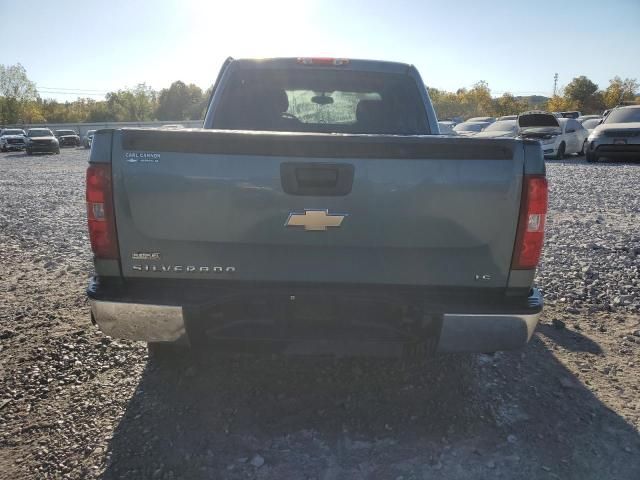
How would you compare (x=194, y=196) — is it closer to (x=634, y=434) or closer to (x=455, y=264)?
(x=455, y=264)

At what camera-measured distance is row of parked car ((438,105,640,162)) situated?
16.4 meters

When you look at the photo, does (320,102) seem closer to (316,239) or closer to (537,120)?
(316,239)

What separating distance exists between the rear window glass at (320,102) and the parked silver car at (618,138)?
602 inches

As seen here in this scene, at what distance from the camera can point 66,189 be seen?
13.6 m

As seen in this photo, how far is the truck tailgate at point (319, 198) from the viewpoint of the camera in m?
2.31

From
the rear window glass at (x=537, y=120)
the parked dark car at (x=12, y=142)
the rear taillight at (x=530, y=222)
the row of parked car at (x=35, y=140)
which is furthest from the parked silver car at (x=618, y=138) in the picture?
the parked dark car at (x=12, y=142)

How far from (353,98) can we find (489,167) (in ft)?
7.35

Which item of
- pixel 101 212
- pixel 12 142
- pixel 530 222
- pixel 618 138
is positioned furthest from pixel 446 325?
pixel 12 142

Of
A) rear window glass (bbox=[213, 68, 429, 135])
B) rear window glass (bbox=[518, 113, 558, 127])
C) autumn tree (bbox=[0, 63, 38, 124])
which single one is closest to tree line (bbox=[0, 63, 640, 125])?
autumn tree (bbox=[0, 63, 38, 124])

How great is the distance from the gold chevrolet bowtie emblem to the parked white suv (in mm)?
18700

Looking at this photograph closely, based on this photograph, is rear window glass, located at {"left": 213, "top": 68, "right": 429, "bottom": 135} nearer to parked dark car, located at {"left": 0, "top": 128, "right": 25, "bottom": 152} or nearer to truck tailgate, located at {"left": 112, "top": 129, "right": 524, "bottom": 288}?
truck tailgate, located at {"left": 112, "top": 129, "right": 524, "bottom": 288}

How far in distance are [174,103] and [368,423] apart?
363 ft

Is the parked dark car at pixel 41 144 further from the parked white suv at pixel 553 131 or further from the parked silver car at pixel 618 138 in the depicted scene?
the parked silver car at pixel 618 138

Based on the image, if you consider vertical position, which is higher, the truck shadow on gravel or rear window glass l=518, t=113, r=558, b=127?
rear window glass l=518, t=113, r=558, b=127
